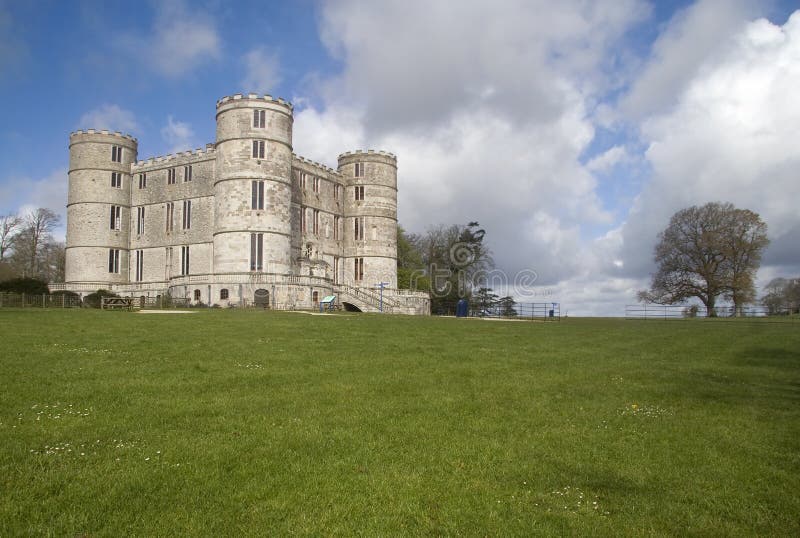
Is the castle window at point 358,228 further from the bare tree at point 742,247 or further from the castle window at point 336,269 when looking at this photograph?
the bare tree at point 742,247

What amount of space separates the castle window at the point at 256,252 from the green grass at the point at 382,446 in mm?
30761

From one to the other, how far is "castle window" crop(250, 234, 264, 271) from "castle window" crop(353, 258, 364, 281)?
13.4 metres

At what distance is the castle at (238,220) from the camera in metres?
45.2

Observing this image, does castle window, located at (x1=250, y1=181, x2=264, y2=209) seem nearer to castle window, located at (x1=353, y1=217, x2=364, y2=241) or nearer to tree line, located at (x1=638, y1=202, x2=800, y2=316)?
castle window, located at (x1=353, y1=217, x2=364, y2=241)

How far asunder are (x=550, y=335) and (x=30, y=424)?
1863 cm

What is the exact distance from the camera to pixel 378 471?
22.1 ft

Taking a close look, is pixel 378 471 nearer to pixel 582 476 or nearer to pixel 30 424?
pixel 582 476

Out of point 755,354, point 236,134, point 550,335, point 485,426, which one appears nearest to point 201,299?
point 236,134

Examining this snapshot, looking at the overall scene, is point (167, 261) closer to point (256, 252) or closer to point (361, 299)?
point (256, 252)

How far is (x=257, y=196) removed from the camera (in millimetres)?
45469

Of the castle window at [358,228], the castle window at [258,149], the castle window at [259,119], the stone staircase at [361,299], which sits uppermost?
the castle window at [259,119]

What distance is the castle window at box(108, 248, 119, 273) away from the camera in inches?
2116

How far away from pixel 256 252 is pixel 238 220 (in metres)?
2.74

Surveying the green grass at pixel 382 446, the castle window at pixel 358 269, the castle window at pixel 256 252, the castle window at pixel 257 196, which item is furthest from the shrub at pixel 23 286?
the green grass at pixel 382 446
